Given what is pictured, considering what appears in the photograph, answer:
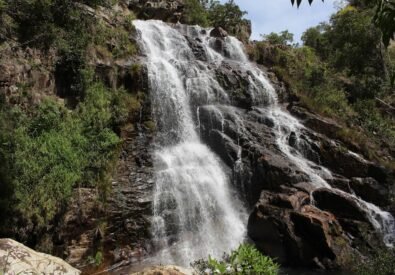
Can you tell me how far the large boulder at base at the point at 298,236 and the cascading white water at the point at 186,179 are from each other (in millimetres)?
1057

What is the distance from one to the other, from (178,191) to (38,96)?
658cm

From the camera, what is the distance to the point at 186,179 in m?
16.9

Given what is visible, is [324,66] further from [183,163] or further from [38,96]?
[38,96]

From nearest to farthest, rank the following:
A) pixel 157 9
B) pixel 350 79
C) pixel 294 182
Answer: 1. pixel 294 182
2. pixel 350 79
3. pixel 157 9

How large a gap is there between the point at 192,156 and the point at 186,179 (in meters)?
1.77

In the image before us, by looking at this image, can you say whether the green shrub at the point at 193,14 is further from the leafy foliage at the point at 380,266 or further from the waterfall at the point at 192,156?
the leafy foliage at the point at 380,266

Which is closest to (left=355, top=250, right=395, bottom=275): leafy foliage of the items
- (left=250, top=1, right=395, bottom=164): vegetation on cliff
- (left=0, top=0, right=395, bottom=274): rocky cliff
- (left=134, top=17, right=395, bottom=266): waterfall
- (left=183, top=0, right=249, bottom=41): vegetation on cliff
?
(left=0, top=0, right=395, bottom=274): rocky cliff

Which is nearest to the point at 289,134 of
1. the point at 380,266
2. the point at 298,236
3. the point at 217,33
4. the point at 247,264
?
the point at 298,236

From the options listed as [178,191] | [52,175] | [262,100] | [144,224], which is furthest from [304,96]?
[52,175]

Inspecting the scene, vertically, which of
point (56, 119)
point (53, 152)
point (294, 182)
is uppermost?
point (56, 119)

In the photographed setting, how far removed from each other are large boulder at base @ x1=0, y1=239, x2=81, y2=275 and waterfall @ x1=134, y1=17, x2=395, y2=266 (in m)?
7.93

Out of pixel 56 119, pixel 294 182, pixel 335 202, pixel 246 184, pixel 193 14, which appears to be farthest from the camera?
pixel 193 14

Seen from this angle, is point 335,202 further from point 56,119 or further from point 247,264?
point 247,264

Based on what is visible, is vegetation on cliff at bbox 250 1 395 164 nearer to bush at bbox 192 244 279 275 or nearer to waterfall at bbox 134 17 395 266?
waterfall at bbox 134 17 395 266
